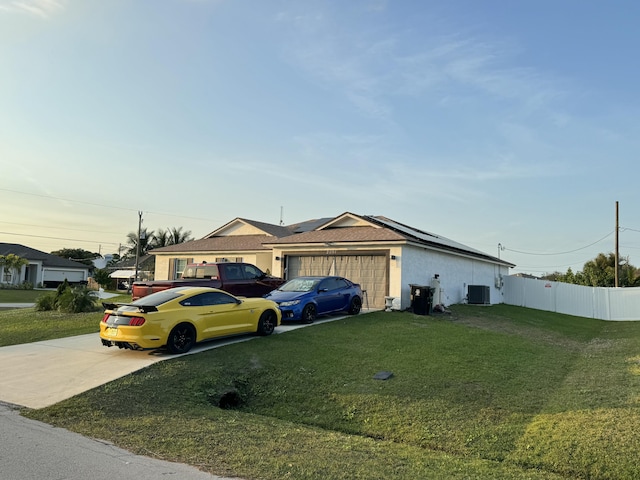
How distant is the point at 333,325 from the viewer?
14.5 meters

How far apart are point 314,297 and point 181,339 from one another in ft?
18.3

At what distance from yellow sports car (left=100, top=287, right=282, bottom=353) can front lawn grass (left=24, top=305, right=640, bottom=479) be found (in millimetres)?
624

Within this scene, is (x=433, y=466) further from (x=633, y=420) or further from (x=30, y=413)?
(x=30, y=413)

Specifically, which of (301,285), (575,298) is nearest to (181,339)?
(301,285)

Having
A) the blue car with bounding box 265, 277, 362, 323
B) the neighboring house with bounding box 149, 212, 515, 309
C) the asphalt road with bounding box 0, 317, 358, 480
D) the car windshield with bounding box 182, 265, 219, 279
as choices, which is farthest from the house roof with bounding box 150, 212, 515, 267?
the asphalt road with bounding box 0, 317, 358, 480

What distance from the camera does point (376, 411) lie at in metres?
7.71

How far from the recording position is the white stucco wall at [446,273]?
1914 cm

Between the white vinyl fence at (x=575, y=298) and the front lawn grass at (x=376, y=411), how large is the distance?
17.4 meters

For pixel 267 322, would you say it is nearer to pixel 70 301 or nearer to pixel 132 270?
pixel 70 301

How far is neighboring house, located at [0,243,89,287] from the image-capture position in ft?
156

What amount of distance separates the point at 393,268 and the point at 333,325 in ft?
17.5

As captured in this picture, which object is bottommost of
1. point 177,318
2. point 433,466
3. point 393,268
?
point 433,466

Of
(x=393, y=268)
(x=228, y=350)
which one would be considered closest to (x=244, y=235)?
(x=393, y=268)

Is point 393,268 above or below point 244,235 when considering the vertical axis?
below
